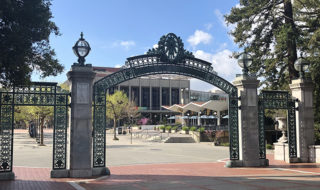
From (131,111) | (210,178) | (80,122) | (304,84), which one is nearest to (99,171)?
(80,122)

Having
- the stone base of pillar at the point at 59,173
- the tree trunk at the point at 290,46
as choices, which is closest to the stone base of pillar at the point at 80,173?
the stone base of pillar at the point at 59,173

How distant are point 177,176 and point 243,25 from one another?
43.1 ft

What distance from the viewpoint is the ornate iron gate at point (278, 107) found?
46.3 feet

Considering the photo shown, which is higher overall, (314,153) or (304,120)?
(304,120)

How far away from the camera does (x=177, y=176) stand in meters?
11.3

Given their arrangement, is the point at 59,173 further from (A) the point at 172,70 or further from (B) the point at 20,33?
(A) the point at 172,70

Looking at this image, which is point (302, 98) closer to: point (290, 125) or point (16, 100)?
point (290, 125)

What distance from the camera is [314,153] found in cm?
1466

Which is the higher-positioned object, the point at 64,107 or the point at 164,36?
the point at 164,36

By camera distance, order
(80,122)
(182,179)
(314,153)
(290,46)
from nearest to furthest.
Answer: (182,179) → (80,122) → (314,153) → (290,46)

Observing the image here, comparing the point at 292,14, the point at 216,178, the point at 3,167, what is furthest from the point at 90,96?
the point at 292,14

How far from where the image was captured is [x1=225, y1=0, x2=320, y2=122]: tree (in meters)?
18.7

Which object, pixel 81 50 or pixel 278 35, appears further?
pixel 278 35

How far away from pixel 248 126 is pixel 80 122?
23.7 ft
